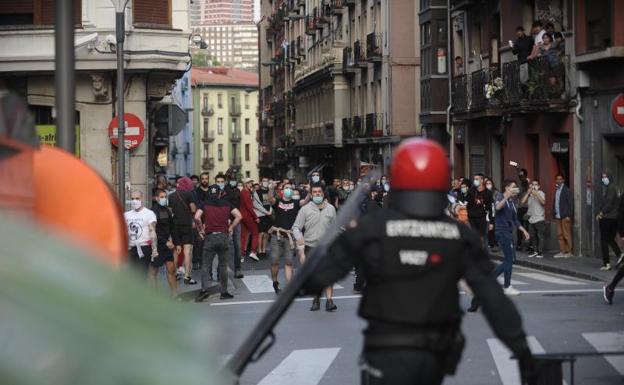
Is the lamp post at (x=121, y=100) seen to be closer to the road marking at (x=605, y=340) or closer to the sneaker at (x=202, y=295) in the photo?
the sneaker at (x=202, y=295)

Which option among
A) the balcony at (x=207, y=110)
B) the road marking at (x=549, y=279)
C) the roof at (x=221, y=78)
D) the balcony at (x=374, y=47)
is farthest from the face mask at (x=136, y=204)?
the balcony at (x=207, y=110)

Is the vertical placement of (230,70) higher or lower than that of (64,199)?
higher

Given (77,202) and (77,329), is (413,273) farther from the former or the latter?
(77,329)

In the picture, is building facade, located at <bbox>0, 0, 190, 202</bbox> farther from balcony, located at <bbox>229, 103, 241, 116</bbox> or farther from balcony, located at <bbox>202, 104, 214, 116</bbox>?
balcony, located at <bbox>229, 103, 241, 116</bbox>

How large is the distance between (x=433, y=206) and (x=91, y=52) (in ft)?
75.9

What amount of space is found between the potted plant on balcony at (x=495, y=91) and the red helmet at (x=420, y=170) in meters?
28.6

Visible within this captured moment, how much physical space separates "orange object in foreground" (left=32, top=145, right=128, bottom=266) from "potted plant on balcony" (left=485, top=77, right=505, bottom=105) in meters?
29.6

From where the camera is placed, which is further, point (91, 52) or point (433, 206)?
point (91, 52)

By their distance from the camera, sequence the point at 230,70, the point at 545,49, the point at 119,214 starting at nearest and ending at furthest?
the point at 119,214 < the point at 545,49 < the point at 230,70

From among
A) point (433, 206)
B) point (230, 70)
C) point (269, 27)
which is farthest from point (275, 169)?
point (433, 206)

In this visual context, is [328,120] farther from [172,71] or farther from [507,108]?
[172,71]

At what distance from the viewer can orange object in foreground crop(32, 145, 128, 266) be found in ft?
16.3

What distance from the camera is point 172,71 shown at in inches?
1143

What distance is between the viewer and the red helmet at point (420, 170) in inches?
238
